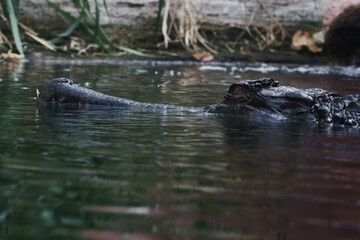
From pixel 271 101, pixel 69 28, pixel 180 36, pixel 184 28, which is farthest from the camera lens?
pixel 184 28

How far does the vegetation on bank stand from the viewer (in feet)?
35.0

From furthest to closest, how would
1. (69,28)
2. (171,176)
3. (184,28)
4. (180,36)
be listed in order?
(184,28) < (180,36) < (69,28) < (171,176)

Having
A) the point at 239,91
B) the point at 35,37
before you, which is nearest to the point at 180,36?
the point at 35,37

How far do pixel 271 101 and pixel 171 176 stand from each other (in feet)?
6.95

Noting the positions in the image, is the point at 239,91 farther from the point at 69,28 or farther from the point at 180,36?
the point at 180,36

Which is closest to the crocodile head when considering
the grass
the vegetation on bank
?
the grass

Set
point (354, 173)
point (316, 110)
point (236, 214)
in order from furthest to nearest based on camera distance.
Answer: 1. point (316, 110)
2. point (354, 173)
3. point (236, 214)

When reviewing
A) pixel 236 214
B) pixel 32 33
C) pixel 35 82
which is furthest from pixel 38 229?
pixel 32 33

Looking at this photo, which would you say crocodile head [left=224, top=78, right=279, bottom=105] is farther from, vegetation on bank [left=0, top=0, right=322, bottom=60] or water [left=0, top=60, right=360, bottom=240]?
vegetation on bank [left=0, top=0, right=322, bottom=60]

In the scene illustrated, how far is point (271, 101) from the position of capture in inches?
174

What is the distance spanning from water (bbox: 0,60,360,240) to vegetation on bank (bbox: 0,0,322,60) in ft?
19.6

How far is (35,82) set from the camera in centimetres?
664

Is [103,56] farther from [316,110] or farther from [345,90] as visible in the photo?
[316,110]

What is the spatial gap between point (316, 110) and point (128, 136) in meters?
1.50
